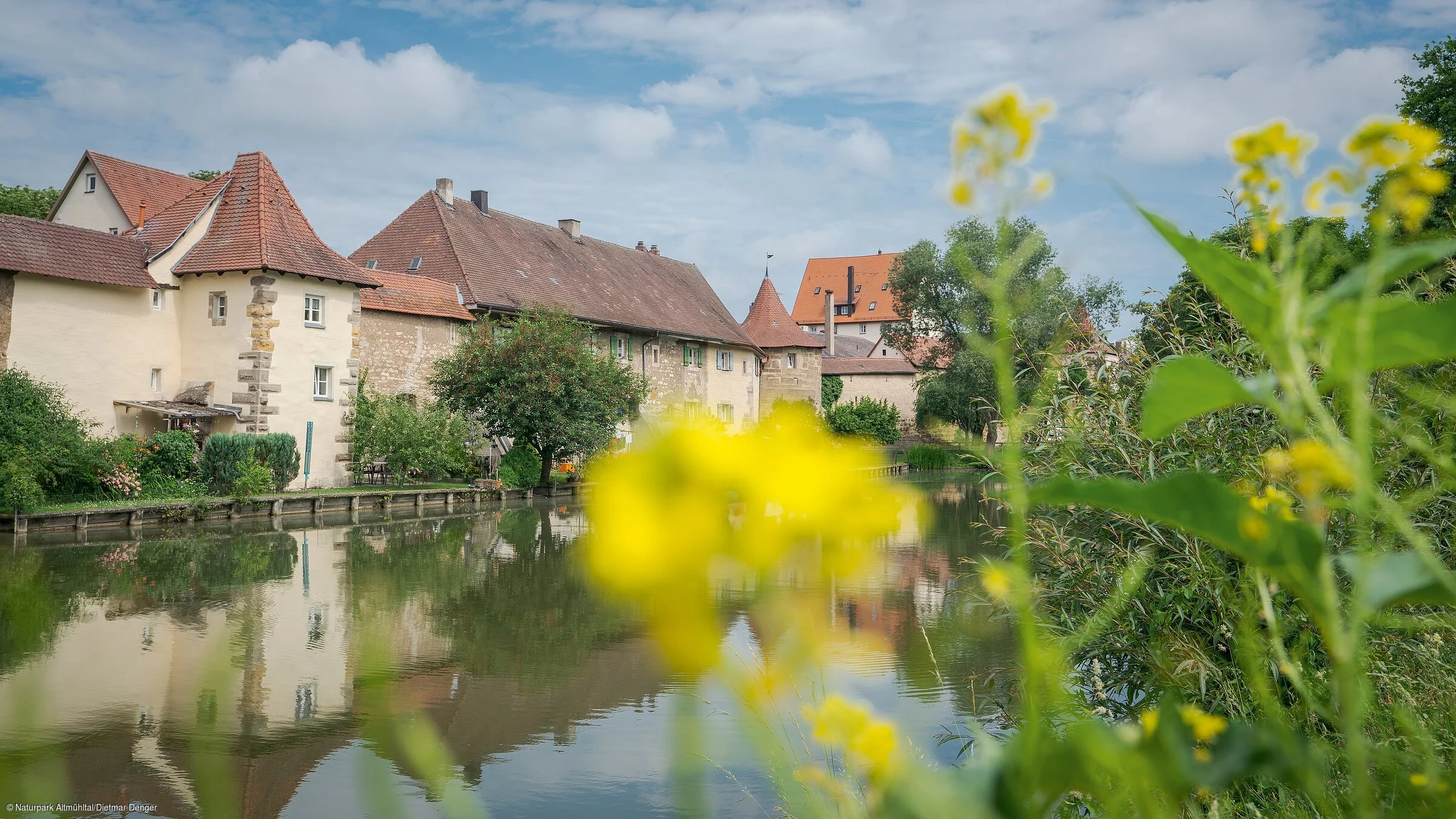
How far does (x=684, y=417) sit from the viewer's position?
2.30 feet

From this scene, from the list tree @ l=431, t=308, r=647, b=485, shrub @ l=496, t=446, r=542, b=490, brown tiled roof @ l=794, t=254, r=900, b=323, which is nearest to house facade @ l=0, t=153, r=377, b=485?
tree @ l=431, t=308, r=647, b=485

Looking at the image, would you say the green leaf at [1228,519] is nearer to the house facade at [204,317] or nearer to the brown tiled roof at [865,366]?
the house facade at [204,317]

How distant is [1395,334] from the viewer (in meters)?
0.63

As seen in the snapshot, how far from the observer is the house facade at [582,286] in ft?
102

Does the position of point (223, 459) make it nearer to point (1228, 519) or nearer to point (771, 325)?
point (1228, 519)

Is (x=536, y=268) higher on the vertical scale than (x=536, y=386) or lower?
higher

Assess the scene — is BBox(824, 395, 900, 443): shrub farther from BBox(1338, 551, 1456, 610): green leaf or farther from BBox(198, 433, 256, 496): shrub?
BBox(1338, 551, 1456, 610): green leaf

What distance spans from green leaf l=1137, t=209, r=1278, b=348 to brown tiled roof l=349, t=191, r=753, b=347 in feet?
92.7

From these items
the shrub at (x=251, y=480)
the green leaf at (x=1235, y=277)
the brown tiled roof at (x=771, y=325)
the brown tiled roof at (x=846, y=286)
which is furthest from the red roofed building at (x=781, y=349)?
the green leaf at (x=1235, y=277)

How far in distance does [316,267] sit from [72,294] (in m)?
4.82

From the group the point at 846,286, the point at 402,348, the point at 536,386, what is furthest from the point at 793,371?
the point at 846,286

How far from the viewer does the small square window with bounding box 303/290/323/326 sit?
23969mm

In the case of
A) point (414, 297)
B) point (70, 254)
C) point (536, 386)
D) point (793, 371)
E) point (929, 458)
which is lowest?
point (929, 458)

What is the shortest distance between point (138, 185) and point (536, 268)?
1155 cm
